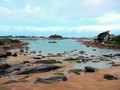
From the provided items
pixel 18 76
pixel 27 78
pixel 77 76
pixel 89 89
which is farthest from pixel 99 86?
pixel 18 76

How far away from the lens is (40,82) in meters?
26.4

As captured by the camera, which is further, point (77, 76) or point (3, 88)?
point (77, 76)

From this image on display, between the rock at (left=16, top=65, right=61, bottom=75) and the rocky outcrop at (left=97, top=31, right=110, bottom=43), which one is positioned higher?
the rocky outcrop at (left=97, top=31, right=110, bottom=43)

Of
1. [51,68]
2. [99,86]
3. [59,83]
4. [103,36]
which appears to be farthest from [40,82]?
[103,36]

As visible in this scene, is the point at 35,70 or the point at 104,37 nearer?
the point at 35,70

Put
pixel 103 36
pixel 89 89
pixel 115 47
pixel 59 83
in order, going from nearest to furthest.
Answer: pixel 89 89 → pixel 59 83 → pixel 115 47 → pixel 103 36

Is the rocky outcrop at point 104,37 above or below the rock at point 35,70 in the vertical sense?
above

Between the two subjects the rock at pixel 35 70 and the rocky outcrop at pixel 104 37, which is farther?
the rocky outcrop at pixel 104 37

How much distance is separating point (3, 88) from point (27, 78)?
15.8 ft

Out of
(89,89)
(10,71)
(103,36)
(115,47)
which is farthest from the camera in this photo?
(103,36)

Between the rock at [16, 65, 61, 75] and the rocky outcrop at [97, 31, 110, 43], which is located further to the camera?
the rocky outcrop at [97, 31, 110, 43]

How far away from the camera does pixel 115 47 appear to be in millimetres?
84750

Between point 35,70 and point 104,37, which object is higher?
point 104,37

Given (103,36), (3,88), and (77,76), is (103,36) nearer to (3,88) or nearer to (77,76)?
(77,76)
